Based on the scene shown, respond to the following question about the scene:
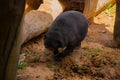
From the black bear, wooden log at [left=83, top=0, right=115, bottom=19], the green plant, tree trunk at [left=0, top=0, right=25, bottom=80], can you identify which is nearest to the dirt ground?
the green plant

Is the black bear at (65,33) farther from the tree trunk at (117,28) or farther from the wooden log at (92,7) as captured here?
the wooden log at (92,7)

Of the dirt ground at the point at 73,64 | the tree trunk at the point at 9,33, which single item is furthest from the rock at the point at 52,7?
the tree trunk at the point at 9,33

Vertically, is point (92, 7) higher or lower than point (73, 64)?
higher

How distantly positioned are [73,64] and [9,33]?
336cm

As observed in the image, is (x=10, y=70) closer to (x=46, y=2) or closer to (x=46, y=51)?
(x=46, y=51)

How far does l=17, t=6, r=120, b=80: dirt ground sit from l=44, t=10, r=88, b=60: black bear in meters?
0.20

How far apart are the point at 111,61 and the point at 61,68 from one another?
1.10 meters

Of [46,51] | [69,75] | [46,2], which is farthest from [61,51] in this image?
[46,2]

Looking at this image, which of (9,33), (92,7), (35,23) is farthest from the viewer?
(92,7)

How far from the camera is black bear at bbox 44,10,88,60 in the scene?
16.7ft

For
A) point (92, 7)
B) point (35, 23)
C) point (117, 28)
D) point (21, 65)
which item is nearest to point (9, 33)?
point (21, 65)

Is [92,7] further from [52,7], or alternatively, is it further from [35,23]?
[35,23]

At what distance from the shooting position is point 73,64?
5.49 metres

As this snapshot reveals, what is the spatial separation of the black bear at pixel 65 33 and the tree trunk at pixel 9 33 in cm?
251
